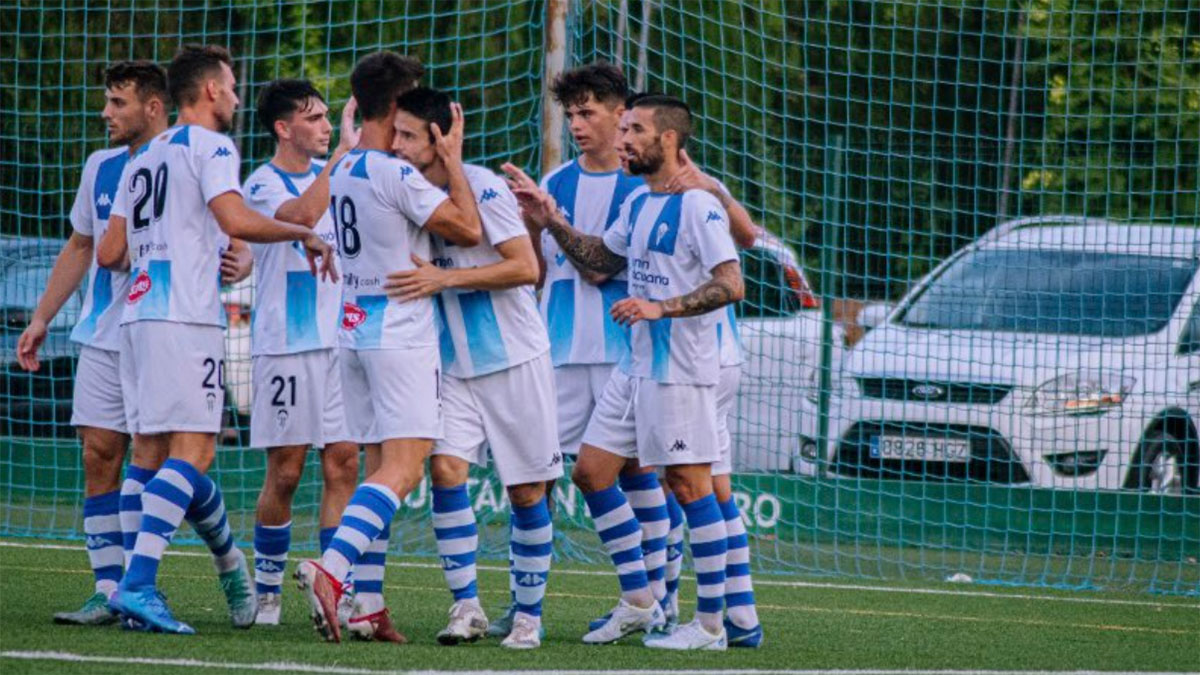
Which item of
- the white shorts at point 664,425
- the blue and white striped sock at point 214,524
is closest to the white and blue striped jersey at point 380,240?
the white shorts at point 664,425

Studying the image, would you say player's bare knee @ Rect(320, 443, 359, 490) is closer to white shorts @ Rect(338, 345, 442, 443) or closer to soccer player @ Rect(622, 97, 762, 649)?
white shorts @ Rect(338, 345, 442, 443)

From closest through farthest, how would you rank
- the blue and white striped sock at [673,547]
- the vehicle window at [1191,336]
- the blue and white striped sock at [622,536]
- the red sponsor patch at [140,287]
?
the red sponsor patch at [140,287] < the blue and white striped sock at [622,536] < the blue and white striped sock at [673,547] < the vehicle window at [1191,336]

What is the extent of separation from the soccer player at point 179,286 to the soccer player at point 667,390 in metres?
1.04

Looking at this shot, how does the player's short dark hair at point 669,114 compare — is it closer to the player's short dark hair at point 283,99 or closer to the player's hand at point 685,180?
the player's hand at point 685,180

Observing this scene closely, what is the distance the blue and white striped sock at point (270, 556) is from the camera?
763 centimetres

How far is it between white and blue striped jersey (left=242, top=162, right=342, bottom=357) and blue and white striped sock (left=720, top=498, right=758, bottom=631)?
5.71 feet

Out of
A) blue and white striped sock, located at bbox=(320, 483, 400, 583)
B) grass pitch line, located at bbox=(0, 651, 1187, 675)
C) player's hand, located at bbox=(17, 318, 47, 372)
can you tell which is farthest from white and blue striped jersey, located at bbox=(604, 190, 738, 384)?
player's hand, located at bbox=(17, 318, 47, 372)

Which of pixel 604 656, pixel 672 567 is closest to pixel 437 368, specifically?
pixel 604 656

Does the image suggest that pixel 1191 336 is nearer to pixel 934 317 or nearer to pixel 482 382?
pixel 934 317

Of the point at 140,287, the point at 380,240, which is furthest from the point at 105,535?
the point at 380,240

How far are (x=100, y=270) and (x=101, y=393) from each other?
1.47ft

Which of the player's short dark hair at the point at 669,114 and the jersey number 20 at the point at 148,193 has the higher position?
the player's short dark hair at the point at 669,114

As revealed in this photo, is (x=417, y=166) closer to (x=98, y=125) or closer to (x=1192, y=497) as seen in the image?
(x=1192, y=497)

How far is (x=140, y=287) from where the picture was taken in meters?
7.06
